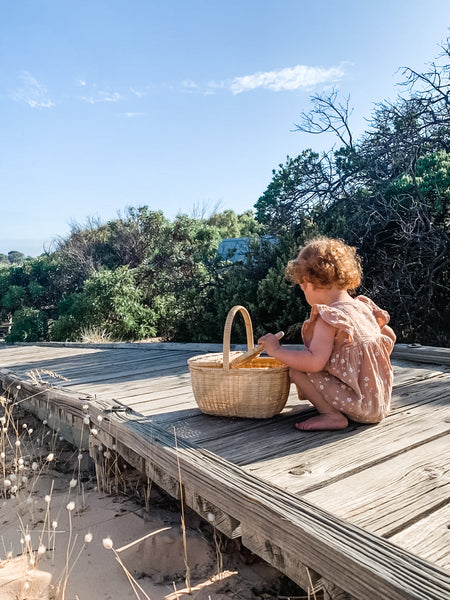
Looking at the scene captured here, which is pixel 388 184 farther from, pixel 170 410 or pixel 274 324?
pixel 170 410

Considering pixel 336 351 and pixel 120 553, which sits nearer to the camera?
pixel 120 553

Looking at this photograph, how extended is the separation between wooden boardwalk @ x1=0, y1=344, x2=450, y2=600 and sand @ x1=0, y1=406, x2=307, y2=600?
30 centimetres

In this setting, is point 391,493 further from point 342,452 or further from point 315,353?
point 315,353

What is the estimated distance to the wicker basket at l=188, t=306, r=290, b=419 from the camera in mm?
2879

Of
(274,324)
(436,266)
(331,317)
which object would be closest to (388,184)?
(436,266)

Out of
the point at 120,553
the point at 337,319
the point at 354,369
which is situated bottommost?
the point at 120,553

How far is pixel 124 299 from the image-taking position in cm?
1223

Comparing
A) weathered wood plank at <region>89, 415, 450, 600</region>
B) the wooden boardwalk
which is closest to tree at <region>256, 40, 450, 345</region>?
the wooden boardwalk

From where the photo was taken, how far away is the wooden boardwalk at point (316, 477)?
61.2 inches

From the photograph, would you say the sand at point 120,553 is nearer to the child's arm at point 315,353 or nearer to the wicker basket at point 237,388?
the wicker basket at point 237,388

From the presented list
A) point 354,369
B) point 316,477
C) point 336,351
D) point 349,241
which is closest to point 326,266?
point 336,351

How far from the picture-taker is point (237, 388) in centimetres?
A: 294

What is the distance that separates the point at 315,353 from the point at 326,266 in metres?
0.52

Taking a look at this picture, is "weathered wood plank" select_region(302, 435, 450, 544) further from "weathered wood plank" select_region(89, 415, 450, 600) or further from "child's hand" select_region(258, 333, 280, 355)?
"child's hand" select_region(258, 333, 280, 355)
